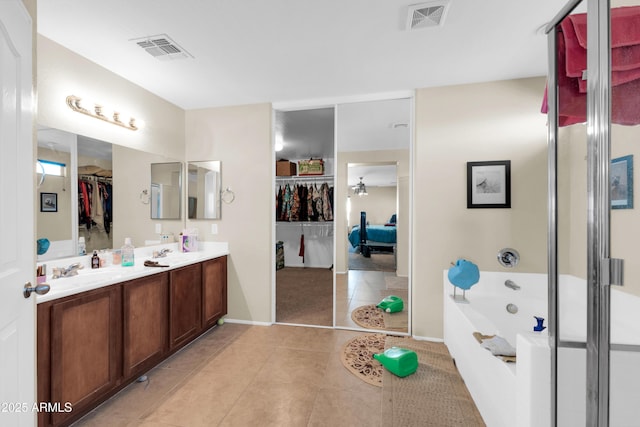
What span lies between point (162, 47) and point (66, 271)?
1783 mm

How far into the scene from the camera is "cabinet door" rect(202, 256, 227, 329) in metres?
2.78

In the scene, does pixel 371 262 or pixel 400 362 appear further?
pixel 371 262

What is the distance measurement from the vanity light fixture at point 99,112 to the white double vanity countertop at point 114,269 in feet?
3.81

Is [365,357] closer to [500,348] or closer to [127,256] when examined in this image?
[500,348]

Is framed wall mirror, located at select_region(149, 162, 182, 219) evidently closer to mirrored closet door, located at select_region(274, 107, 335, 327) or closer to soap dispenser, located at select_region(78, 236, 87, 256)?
soap dispenser, located at select_region(78, 236, 87, 256)

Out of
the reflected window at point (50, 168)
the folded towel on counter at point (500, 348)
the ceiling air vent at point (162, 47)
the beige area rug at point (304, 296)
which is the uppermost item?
the ceiling air vent at point (162, 47)

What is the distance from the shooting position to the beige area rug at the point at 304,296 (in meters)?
3.28

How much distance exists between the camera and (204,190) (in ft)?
10.6

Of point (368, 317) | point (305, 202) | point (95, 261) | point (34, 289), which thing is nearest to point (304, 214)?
point (305, 202)

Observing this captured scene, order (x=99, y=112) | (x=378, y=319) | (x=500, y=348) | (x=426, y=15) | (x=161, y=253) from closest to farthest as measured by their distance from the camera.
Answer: (x=500, y=348) → (x=426, y=15) → (x=99, y=112) → (x=161, y=253) → (x=378, y=319)

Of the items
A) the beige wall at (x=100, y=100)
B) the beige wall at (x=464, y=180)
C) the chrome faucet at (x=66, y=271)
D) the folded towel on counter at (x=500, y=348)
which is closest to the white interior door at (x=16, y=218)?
the chrome faucet at (x=66, y=271)

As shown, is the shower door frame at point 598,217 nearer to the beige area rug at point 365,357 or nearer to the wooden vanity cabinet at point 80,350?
the beige area rug at point 365,357

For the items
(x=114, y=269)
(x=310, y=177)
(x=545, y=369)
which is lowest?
(x=545, y=369)

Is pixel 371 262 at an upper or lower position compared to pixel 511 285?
lower
